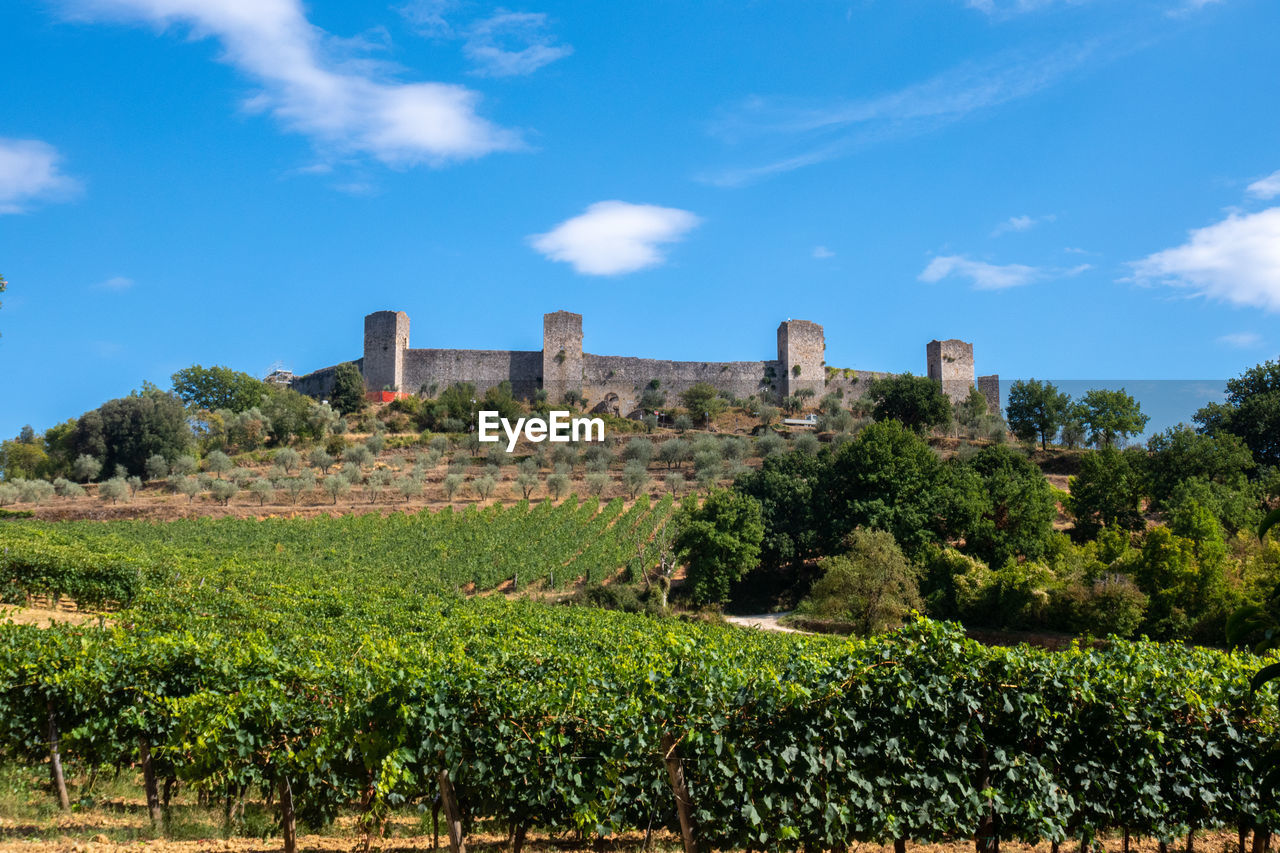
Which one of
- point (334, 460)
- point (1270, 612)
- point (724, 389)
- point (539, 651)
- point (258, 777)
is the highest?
point (724, 389)

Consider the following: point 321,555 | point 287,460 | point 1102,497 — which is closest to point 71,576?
point 321,555

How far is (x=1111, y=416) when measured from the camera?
4322 cm

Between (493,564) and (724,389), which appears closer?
(493,564)

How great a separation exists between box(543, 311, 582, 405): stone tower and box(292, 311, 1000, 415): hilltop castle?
61 mm

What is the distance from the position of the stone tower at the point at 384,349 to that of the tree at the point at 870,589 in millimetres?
36115

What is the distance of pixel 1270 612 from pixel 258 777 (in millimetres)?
6545

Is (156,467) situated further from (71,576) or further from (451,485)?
(71,576)

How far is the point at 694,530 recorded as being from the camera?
26156 mm

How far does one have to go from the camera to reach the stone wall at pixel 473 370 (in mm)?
53594

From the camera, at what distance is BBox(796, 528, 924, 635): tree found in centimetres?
2192

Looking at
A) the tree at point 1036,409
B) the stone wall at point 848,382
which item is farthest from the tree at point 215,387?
the tree at point 1036,409

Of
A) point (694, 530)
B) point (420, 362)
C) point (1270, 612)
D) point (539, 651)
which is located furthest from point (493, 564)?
point (420, 362)

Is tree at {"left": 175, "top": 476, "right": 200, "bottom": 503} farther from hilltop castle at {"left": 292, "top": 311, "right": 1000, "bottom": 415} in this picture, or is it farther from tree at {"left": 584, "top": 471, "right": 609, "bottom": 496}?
hilltop castle at {"left": 292, "top": 311, "right": 1000, "bottom": 415}

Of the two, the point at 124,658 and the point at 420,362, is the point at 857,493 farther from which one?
the point at 420,362
